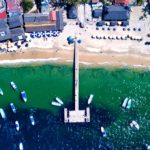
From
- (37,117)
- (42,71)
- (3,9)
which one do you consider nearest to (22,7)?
(3,9)

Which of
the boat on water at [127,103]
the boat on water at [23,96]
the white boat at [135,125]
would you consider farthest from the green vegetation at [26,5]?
the white boat at [135,125]

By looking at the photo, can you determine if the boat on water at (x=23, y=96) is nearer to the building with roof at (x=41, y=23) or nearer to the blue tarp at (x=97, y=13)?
the building with roof at (x=41, y=23)

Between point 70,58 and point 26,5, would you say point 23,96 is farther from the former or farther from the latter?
point 26,5

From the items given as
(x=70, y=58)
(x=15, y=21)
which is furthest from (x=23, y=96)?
(x=15, y=21)

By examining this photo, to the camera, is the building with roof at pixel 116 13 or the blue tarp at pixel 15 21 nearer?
the blue tarp at pixel 15 21

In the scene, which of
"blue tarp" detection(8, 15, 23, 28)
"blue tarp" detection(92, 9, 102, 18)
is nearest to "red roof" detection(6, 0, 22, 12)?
"blue tarp" detection(8, 15, 23, 28)

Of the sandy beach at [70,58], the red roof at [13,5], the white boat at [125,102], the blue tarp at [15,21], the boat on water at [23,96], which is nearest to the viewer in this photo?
the white boat at [125,102]
